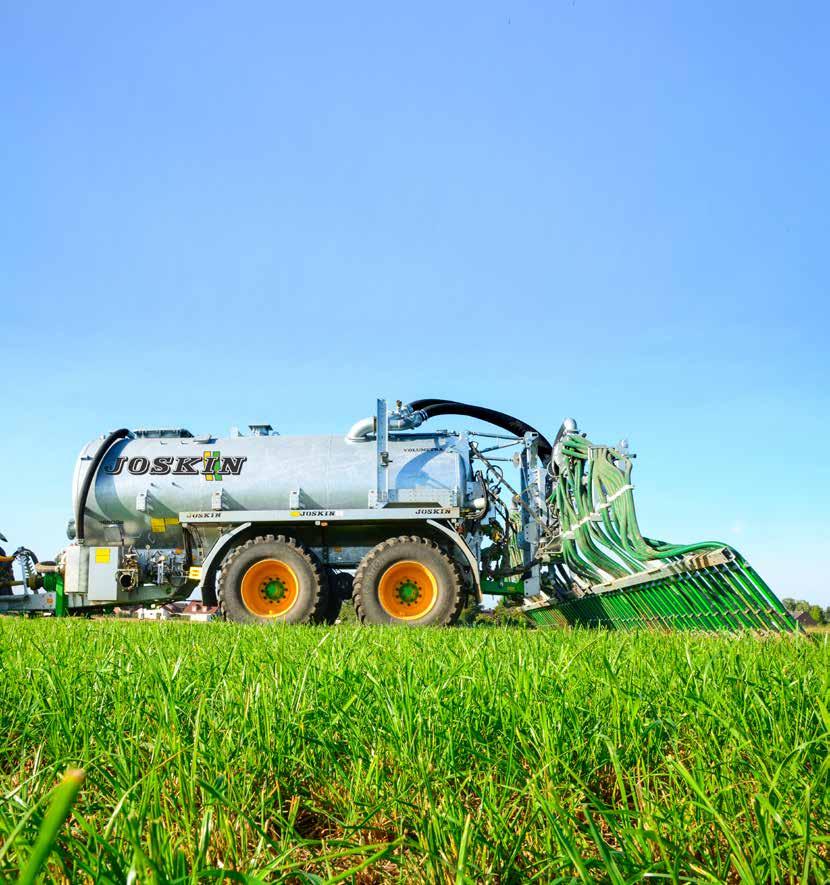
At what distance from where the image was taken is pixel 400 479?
10039 mm

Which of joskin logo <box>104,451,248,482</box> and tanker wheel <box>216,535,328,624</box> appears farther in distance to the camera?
joskin logo <box>104,451,248,482</box>

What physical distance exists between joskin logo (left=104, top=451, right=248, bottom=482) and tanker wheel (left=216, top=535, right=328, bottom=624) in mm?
1261

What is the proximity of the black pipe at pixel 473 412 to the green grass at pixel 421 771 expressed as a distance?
798 cm

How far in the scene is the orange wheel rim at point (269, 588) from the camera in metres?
9.52

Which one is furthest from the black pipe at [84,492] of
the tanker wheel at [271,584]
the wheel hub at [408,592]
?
the wheel hub at [408,592]

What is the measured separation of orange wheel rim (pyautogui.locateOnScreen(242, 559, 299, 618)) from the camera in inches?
375

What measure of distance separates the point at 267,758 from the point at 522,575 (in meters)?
8.41

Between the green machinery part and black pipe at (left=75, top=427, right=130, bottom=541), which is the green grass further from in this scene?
black pipe at (left=75, top=427, right=130, bottom=541)

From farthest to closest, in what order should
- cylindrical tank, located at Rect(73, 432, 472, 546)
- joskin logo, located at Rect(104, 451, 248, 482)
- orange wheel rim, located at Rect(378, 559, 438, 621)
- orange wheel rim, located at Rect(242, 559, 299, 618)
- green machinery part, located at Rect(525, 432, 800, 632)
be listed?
joskin logo, located at Rect(104, 451, 248, 482) → cylindrical tank, located at Rect(73, 432, 472, 546) → orange wheel rim, located at Rect(242, 559, 299, 618) → orange wheel rim, located at Rect(378, 559, 438, 621) → green machinery part, located at Rect(525, 432, 800, 632)

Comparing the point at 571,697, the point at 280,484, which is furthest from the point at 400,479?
the point at 571,697

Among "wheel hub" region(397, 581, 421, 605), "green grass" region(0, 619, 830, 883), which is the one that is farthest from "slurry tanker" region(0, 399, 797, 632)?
"green grass" region(0, 619, 830, 883)

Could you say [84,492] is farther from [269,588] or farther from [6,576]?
[269,588]

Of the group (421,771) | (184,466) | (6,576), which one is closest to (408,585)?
(184,466)

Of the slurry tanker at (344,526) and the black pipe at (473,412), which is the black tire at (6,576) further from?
the black pipe at (473,412)
